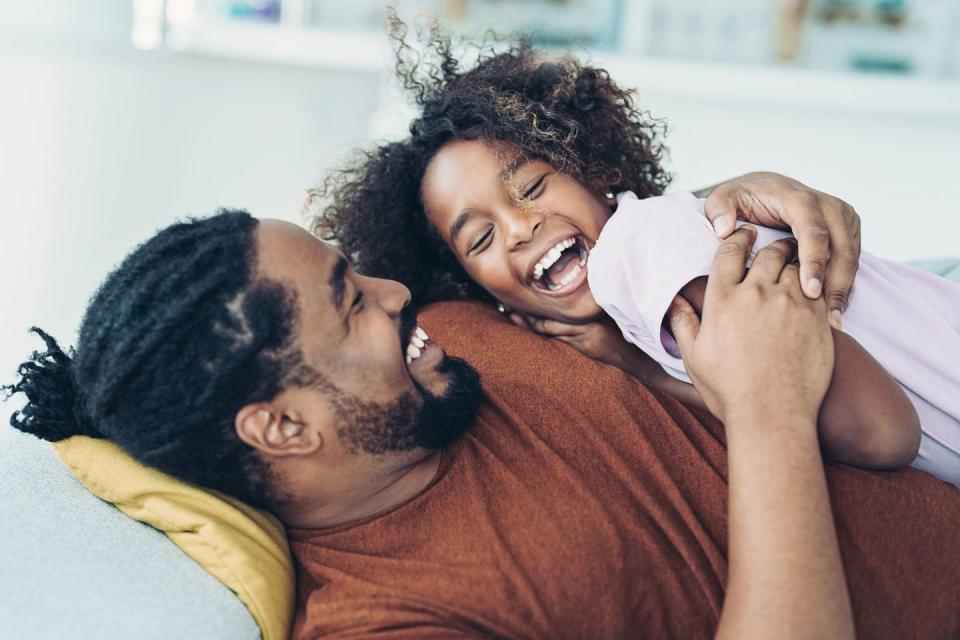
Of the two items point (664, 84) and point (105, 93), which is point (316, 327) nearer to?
point (105, 93)

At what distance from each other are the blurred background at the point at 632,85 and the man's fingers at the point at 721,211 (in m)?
1.97

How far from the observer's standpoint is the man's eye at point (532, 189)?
5.94 ft

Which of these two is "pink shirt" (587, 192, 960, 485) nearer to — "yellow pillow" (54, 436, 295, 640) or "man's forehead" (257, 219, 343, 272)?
"man's forehead" (257, 219, 343, 272)

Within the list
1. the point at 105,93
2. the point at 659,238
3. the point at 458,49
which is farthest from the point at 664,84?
the point at 659,238

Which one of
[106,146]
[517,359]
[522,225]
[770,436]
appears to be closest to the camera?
[770,436]

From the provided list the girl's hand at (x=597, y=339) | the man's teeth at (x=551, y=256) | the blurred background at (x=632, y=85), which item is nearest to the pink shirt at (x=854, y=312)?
the girl's hand at (x=597, y=339)

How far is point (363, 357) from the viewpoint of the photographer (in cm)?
135

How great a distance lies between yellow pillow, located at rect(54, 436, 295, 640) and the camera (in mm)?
1309

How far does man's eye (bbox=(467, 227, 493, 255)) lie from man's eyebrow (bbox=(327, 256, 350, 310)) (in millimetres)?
495

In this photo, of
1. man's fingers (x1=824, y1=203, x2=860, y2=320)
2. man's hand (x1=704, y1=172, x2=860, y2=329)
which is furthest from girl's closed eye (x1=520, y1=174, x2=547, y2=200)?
man's fingers (x1=824, y1=203, x2=860, y2=320)

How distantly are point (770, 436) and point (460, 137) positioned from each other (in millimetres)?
987

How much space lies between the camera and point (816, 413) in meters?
1.26

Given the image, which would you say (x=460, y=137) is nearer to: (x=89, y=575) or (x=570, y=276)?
(x=570, y=276)

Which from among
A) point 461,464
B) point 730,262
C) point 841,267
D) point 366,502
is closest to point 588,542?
point 461,464
